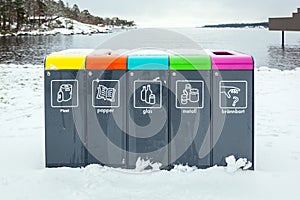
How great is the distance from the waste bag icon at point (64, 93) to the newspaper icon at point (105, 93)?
10.3 inches

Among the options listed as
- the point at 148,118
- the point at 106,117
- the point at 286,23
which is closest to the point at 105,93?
the point at 106,117

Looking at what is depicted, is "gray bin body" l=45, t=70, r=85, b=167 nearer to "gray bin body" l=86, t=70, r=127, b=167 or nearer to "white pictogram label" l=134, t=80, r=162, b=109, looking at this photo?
"gray bin body" l=86, t=70, r=127, b=167

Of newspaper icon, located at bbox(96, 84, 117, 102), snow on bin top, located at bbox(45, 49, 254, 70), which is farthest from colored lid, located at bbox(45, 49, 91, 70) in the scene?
newspaper icon, located at bbox(96, 84, 117, 102)

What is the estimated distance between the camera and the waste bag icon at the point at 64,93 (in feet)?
13.6

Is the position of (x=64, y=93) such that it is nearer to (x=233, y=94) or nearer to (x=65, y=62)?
(x=65, y=62)

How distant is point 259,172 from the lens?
4.23 metres

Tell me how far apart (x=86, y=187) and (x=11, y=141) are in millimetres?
2107

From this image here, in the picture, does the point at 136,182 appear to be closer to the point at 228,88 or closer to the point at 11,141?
the point at 228,88

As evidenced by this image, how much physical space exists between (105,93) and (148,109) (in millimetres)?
431

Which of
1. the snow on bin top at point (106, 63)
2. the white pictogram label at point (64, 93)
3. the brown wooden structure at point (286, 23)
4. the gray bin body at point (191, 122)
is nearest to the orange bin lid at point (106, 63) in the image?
the snow on bin top at point (106, 63)

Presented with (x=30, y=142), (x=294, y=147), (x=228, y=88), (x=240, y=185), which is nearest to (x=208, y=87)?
(x=228, y=88)

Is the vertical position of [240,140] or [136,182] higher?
[240,140]

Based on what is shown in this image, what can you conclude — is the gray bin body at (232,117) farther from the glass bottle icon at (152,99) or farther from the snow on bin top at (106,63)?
the snow on bin top at (106,63)

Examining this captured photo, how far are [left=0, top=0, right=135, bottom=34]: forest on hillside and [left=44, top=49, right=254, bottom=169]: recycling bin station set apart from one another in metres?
71.1
